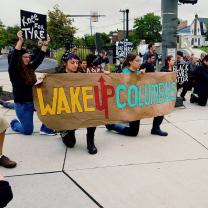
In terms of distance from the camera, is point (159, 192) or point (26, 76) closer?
point (159, 192)

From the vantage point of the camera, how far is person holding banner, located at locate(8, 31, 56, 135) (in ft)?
18.9

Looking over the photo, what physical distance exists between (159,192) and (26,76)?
3022mm

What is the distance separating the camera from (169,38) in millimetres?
9023

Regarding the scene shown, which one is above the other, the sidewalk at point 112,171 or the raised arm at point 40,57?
the raised arm at point 40,57

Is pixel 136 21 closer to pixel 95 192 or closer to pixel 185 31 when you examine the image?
pixel 185 31

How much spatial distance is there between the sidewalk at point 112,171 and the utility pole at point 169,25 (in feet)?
10.3

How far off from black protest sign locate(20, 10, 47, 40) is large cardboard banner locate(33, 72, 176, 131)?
1947mm

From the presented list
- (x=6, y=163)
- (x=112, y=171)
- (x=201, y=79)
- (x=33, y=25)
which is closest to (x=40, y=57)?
(x=33, y=25)

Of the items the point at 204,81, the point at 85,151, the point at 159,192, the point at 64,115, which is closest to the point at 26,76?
the point at 64,115

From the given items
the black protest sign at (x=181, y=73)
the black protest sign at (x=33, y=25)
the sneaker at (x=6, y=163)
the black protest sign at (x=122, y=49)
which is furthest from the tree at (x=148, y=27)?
the sneaker at (x=6, y=163)

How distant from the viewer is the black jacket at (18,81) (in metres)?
5.68

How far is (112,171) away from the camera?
4.50 m

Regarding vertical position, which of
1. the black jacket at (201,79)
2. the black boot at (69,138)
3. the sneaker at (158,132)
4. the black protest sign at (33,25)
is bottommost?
the sneaker at (158,132)

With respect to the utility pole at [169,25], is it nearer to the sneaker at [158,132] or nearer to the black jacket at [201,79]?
the black jacket at [201,79]
